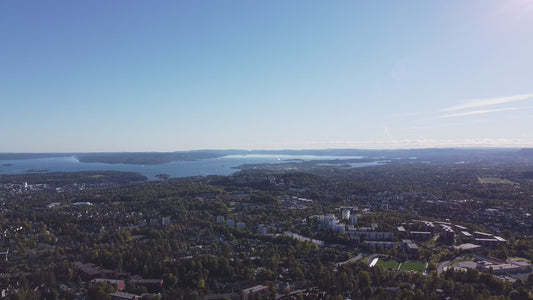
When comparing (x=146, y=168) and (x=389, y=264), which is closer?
(x=389, y=264)

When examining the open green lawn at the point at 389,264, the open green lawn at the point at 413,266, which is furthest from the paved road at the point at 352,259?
the open green lawn at the point at 413,266

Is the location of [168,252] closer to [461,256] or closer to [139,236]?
[139,236]

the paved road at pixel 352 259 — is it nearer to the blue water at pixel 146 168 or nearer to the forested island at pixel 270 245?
the forested island at pixel 270 245

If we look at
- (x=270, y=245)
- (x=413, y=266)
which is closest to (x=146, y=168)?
(x=270, y=245)

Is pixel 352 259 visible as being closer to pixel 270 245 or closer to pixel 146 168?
pixel 270 245

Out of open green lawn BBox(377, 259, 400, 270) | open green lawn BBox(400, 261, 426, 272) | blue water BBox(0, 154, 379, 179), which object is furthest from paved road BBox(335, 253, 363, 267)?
blue water BBox(0, 154, 379, 179)

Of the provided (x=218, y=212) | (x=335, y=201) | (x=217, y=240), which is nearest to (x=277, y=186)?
(x=335, y=201)
